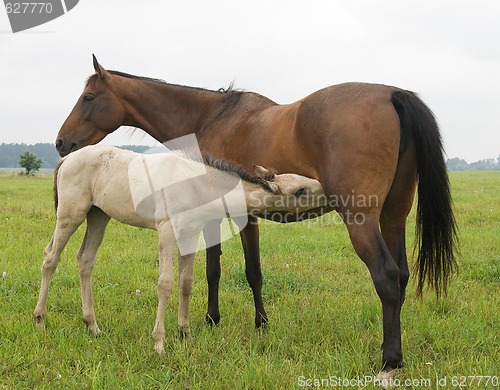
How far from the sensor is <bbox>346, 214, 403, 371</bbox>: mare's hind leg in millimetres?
3000

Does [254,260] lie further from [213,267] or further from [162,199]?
[162,199]

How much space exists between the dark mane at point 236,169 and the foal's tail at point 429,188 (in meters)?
1.10

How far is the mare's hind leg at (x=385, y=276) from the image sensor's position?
300cm

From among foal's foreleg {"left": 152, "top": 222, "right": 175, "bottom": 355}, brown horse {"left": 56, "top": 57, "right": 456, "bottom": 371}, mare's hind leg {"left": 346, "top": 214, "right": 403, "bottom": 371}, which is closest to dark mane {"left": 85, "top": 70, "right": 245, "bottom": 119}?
brown horse {"left": 56, "top": 57, "right": 456, "bottom": 371}

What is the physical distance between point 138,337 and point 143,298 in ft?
3.21

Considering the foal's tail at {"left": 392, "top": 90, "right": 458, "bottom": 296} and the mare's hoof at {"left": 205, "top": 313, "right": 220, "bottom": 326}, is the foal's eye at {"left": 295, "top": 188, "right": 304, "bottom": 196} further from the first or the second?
the mare's hoof at {"left": 205, "top": 313, "right": 220, "bottom": 326}

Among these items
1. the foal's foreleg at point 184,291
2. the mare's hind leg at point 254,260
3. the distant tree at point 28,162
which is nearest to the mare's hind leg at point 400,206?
the mare's hind leg at point 254,260

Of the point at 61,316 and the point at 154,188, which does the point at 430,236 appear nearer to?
the point at 154,188

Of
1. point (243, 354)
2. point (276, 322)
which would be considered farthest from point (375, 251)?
point (276, 322)

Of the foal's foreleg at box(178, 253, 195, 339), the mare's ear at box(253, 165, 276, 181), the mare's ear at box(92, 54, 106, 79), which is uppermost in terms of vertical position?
the mare's ear at box(92, 54, 106, 79)

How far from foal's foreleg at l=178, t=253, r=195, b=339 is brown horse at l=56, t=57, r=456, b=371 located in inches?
16.2

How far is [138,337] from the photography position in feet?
12.2

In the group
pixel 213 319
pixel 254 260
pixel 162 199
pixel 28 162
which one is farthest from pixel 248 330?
pixel 28 162

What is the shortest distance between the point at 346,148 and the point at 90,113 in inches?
109
